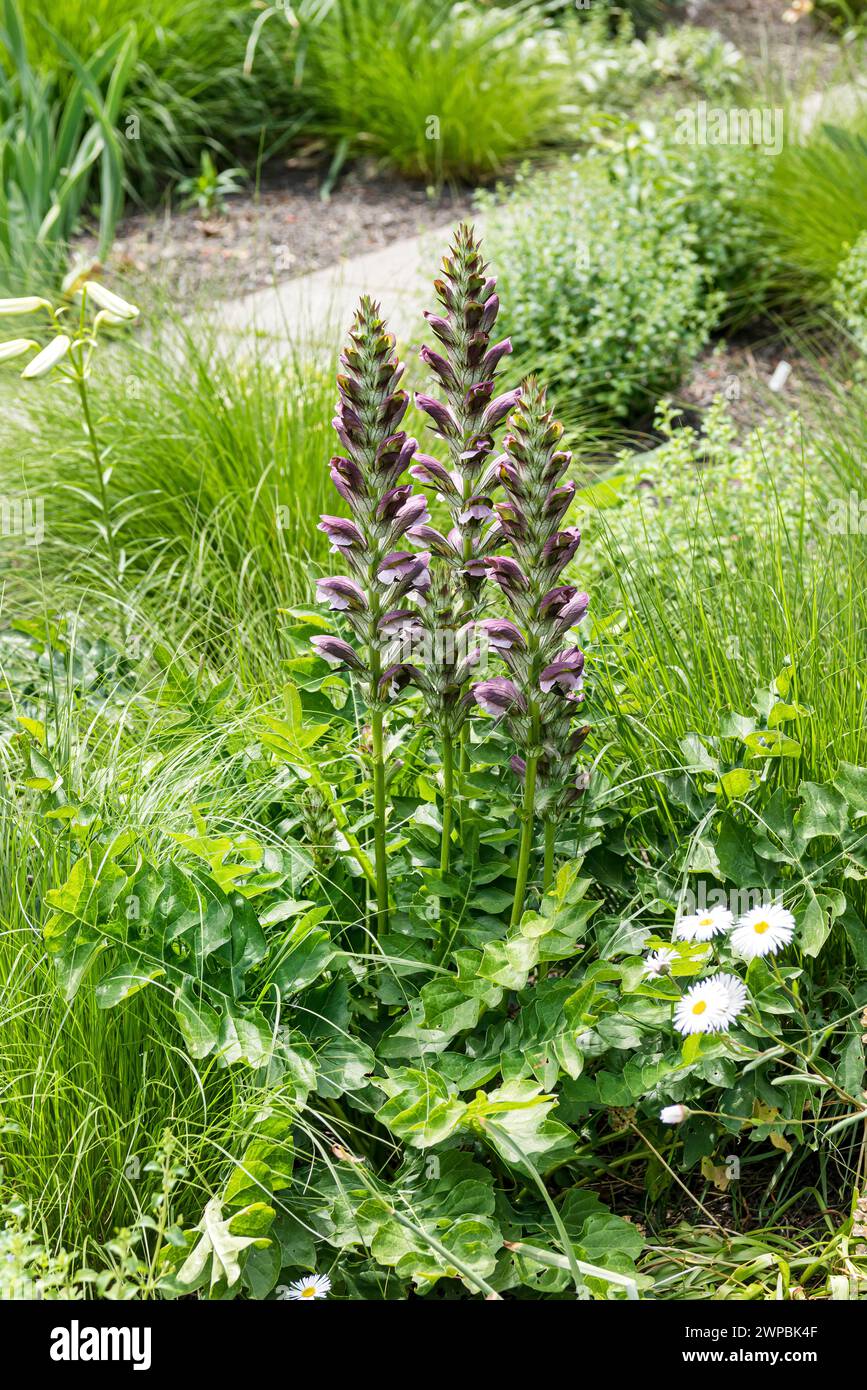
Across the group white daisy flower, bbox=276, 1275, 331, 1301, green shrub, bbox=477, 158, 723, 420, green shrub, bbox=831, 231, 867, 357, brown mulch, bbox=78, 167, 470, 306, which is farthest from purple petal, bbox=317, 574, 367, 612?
brown mulch, bbox=78, 167, 470, 306

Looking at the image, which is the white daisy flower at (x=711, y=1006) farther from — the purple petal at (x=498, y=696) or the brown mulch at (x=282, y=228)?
the brown mulch at (x=282, y=228)

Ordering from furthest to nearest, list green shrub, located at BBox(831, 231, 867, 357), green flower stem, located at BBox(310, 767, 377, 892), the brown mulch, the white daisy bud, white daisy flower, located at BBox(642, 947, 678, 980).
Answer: the brown mulch, green shrub, located at BBox(831, 231, 867, 357), the white daisy bud, green flower stem, located at BBox(310, 767, 377, 892), white daisy flower, located at BBox(642, 947, 678, 980)

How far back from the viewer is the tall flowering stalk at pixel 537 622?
2006 mm

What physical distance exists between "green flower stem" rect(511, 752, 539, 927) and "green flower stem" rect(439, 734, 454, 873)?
13cm

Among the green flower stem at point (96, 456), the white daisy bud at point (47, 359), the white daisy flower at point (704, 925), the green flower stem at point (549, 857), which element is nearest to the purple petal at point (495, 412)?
the green flower stem at point (549, 857)

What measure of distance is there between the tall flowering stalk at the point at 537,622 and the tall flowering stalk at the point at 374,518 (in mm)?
149

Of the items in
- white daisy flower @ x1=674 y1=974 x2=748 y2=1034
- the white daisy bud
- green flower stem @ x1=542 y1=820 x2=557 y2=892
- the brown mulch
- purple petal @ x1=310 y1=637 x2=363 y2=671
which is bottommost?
white daisy flower @ x1=674 y1=974 x2=748 y2=1034

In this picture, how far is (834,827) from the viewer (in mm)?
2348

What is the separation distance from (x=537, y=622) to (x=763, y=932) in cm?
63

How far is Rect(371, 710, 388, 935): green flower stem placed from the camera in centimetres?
224

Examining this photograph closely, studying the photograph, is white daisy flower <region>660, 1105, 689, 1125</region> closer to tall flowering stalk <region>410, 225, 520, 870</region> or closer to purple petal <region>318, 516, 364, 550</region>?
tall flowering stalk <region>410, 225, 520, 870</region>

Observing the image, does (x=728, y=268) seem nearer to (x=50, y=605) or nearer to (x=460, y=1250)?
(x=50, y=605)

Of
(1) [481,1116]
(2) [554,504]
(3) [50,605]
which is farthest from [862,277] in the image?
(1) [481,1116]

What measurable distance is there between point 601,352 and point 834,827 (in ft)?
10.5
